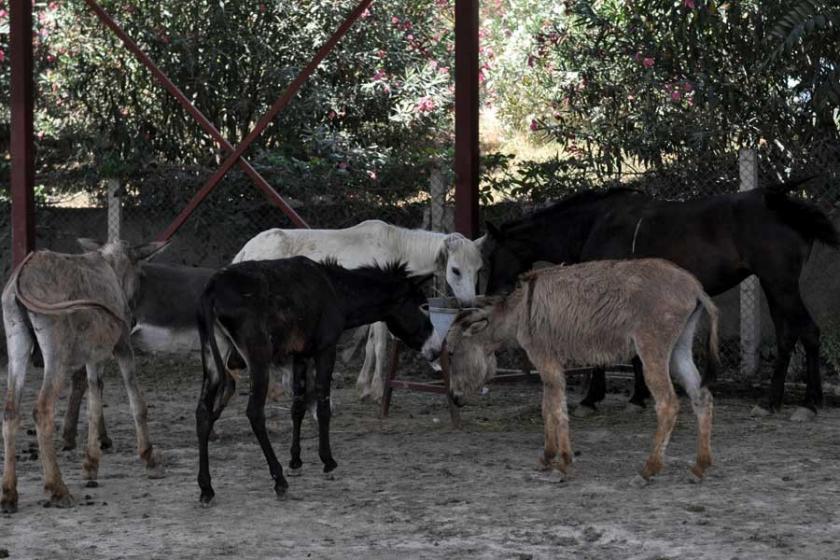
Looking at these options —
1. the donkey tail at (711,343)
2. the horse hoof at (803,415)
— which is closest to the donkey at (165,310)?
the donkey tail at (711,343)

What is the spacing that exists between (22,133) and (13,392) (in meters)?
5.20

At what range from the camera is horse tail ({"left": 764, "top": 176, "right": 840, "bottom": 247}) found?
27.7 ft

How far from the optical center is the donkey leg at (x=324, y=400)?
6.91 metres

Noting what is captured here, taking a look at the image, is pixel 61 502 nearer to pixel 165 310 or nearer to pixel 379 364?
pixel 165 310

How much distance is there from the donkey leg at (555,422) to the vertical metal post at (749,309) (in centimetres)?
360

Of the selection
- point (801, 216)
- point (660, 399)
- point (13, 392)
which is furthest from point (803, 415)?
point (13, 392)

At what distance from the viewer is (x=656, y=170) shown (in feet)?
34.7

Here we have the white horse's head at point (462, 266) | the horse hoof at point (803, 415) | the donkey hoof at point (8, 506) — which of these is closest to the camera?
the donkey hoof at point (8, 506)

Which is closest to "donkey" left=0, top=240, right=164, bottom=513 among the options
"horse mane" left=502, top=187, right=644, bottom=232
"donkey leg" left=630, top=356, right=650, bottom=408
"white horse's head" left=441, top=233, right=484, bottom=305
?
"white horse's head" left=441, top=233, right=484, bottom=305

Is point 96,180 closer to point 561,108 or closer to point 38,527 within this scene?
point 561,108

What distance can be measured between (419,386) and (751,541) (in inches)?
138

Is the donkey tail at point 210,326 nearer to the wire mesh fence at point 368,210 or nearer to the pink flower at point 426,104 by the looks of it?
the wire mesh fence at point 368,210

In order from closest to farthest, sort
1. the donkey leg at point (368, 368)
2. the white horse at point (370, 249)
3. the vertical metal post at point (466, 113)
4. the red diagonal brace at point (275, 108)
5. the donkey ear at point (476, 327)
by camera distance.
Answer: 1. the donkey ear at point (476, 327)
2. the white horse at point (370, 249)
3. the donkey leg at point (368, 368)
4. the vertical metal post at point (466, 113)
5. the red diagonal brace at point (275, 108)

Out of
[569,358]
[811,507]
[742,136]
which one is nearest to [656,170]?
[742,136]
